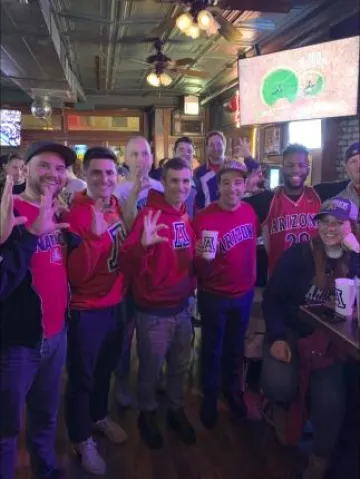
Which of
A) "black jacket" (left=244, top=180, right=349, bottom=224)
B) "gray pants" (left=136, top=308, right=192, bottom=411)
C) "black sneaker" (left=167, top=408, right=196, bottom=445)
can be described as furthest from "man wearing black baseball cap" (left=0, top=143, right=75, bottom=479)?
"black jacket" (left=244, top=180, right=349, bottom=224)

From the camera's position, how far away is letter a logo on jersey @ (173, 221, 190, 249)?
88.1 inches

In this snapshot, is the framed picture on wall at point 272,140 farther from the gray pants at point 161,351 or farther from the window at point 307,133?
the gray pants at point 161,351

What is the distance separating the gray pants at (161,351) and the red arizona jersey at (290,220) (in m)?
0.73

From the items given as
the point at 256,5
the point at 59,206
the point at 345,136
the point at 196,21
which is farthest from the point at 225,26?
the point at 59,206

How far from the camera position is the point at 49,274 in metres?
1.75

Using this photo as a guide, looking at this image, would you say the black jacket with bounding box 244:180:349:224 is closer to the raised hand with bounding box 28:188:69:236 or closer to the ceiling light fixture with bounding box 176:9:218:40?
the raised hand with bounding box 28:188:69:236

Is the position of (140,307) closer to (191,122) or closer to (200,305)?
(200,305)

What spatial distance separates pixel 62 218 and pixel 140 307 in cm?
65

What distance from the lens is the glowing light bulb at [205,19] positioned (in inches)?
139

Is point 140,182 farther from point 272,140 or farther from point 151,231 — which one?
point 272,140

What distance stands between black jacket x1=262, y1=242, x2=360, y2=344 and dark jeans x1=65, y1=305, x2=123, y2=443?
0.75m

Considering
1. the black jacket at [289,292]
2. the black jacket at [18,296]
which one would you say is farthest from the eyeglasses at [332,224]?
the black jacket at [18,296]

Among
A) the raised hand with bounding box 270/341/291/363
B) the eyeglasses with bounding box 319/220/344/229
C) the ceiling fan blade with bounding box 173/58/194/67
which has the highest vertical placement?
the ceiling fan blade with bounding box 173/58/194/67

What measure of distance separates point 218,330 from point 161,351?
38 centimetres
